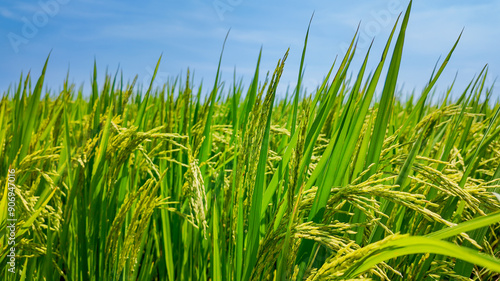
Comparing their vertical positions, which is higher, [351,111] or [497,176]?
[351,111]

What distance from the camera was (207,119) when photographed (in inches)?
65.3

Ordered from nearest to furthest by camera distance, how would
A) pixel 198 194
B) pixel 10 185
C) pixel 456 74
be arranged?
pixel 198 194
pixel 10 185
pixel 456 74

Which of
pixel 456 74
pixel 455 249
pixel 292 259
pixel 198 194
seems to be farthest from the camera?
pixel 456 74

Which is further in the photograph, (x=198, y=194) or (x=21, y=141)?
(x=21, y=141)

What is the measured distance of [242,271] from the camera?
1057 mm

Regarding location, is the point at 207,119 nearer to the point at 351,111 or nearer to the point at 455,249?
the point at 351,111

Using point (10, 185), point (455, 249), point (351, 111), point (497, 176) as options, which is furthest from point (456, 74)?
point (10, 185)

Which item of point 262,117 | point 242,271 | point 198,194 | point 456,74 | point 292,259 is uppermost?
point 456,74

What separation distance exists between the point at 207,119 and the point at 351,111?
2.28 ft

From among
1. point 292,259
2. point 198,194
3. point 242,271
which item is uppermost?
point 198,194

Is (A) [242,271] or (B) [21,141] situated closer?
(A) [242,271]

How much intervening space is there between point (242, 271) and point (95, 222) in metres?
0.58

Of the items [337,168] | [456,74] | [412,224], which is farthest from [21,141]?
[456,74]

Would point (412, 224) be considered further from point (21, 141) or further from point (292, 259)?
point (21, 141)
